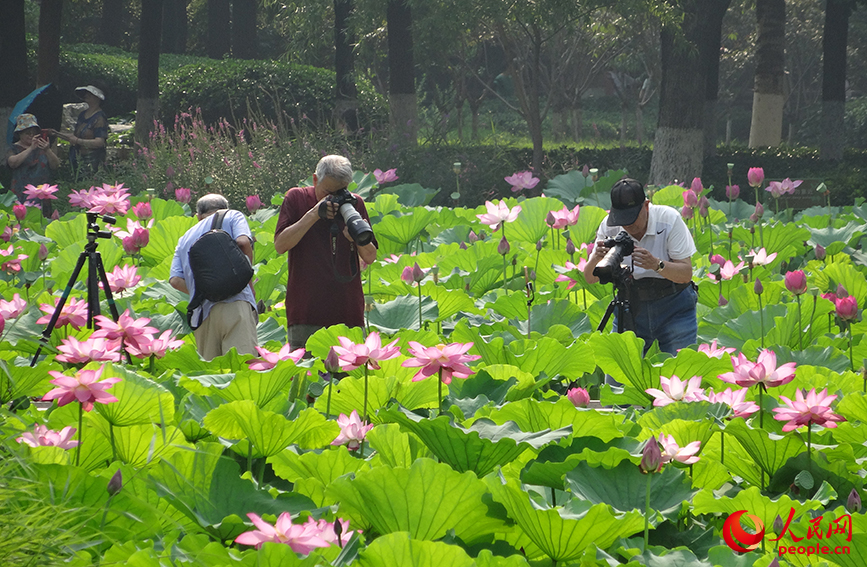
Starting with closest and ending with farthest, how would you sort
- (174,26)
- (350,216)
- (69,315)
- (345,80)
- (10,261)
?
(69,315) → (350,216) → (10,261) → (345,80) → (174,26)

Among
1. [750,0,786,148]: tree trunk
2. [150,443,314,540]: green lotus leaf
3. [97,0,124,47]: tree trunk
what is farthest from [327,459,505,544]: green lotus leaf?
[97,0,124,47]: tree trunk

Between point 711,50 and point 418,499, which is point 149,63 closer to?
point 711,50

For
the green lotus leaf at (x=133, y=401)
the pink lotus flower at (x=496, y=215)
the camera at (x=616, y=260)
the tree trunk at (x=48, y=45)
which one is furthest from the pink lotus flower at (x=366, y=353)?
the tree trunk at (x=48, y=45)

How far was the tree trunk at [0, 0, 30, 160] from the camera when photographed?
13.5m

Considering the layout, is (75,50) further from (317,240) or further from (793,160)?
(317,240)

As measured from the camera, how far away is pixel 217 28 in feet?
77.9

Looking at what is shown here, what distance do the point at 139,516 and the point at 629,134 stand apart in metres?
31.6

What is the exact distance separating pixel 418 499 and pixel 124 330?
1.17 m

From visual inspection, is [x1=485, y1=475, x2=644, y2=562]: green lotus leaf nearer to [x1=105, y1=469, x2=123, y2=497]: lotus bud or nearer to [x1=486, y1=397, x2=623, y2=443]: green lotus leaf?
[x1=486, y1=397, x2=623, y2=443]: green lotus leaf

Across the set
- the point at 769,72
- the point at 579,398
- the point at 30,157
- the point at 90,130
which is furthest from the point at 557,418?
the point at 769,72

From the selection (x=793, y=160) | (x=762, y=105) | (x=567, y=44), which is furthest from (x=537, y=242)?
(x=567, y=44)

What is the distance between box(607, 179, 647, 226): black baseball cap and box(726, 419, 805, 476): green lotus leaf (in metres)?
1.49

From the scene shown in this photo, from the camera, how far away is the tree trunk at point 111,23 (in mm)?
27594

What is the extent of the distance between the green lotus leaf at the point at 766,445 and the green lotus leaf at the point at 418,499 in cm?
69
